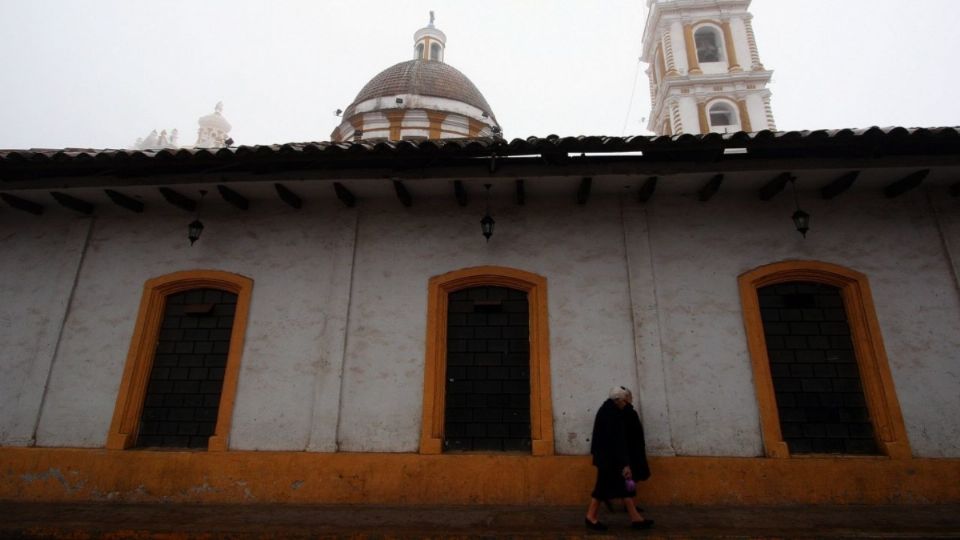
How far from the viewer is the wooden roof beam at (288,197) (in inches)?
259

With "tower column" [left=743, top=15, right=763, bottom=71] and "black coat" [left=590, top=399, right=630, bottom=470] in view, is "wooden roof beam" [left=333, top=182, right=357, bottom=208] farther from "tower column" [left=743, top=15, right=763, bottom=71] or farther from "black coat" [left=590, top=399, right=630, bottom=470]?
"tower column" [left=743, top=15, right=763, bottom=71]

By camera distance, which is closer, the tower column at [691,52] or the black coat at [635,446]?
the black coat at [635,446]

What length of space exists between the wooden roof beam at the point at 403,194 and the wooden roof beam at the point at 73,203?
4474mm

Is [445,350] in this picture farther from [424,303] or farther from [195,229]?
[195,229]

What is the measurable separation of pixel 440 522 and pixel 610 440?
6.18 ft

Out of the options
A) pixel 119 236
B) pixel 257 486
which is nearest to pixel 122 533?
pixel 257 486

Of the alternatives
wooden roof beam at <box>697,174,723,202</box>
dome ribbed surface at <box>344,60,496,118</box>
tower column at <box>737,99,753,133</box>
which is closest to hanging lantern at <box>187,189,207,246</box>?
wooden roof beam at <box>697,174,723,202</box>

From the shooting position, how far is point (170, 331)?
6922 millimetres

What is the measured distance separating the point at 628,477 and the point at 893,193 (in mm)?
5194

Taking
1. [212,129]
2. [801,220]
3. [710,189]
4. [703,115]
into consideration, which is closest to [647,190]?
[710,189]

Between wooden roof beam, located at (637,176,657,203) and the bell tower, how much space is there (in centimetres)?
1852

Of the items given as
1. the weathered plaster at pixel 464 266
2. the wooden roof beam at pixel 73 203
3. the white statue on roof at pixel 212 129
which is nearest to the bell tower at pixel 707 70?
the weathered plaster at pixel 464 266

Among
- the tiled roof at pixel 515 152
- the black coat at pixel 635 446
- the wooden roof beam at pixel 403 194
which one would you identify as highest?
the tiled roof at pixel 515 152

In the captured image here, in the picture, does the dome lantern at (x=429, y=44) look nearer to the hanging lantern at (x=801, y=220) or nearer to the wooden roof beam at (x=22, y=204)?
the wooden roof beam at (x=22, y=204)
